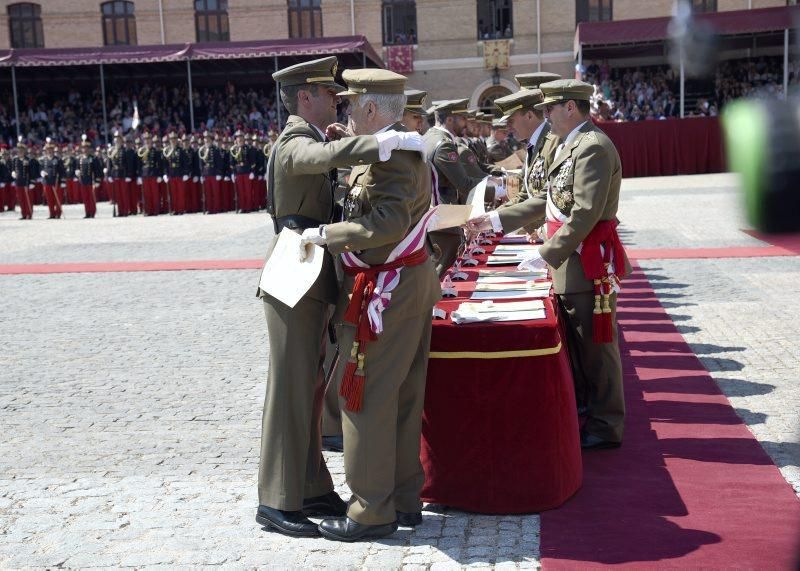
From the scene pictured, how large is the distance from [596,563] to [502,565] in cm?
35

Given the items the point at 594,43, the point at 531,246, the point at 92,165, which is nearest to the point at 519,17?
the point at 594,43

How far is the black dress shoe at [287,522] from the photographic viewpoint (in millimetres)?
4031

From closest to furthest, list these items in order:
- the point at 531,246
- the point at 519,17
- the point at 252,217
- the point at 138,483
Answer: the point at 138,483
the point at 531,246
the point at 252,217
the point at 519,17

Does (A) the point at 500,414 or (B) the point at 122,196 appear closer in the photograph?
(A) the point at 500,414

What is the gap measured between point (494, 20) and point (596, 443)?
34.1 meters

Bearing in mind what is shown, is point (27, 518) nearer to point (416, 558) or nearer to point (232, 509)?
point (232, 509)

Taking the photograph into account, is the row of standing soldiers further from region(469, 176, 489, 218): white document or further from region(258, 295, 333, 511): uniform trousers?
region(258, 295, 333, 511): uniform trousers

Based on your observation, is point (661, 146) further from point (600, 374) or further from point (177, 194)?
point (600, 374)

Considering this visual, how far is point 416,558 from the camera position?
12.3 feet

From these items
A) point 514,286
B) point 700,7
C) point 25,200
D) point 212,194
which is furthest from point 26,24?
point 700,7

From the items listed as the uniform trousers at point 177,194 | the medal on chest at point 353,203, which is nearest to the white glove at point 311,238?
the medal on chest at point 353,203

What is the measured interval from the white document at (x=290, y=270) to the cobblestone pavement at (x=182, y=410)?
0.99m

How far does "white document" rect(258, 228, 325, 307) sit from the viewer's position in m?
3.89

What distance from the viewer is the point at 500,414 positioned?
13.7 feet
